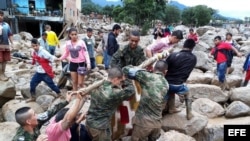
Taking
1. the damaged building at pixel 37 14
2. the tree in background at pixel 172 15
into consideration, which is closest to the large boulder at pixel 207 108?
the damaged building at pixel 37 14

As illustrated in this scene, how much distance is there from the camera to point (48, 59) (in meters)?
6.72

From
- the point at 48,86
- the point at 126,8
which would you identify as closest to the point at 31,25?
the point at 126,8

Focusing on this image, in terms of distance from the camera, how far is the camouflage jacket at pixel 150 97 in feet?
14.1

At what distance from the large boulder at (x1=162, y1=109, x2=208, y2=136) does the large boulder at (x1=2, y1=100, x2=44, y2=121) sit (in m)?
2.77

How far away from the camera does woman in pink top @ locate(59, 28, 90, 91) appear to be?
20.8 ft

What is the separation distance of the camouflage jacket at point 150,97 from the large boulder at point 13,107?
3.03 meters

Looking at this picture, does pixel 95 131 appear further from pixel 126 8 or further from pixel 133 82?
pixel 126 8

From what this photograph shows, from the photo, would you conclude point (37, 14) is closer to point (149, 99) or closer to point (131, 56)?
point (131, 56)

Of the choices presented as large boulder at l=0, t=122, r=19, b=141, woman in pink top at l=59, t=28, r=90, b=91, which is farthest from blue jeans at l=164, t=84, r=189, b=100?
large boulder at l=0, t=122, r=19, b=141

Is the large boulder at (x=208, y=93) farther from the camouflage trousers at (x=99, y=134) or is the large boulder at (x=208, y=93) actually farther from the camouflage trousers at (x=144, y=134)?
the camouflage trousers at (x=99, y=134)

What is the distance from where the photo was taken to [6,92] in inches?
282

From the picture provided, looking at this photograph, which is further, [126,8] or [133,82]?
[126,8]

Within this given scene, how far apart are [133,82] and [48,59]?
2891 millimetres

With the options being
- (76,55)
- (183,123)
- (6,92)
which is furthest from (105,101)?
(6,92)
